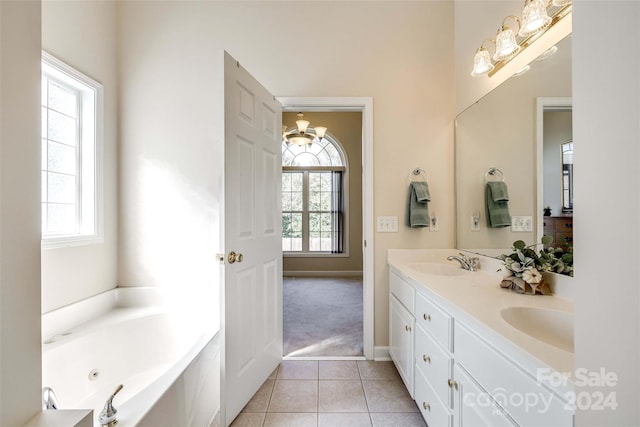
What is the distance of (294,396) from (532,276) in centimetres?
156

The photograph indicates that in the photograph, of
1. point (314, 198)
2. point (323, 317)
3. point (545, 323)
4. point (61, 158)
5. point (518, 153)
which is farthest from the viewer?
point (314, 198)

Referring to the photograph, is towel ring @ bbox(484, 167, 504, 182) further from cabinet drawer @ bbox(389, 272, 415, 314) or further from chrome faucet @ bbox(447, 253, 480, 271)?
cabinet drawer @ bbox(389, 272, 415, 314)

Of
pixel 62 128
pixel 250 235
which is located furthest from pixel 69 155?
pixel 250 235

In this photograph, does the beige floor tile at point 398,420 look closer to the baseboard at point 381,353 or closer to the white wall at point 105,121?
the baseboard at point 381,353

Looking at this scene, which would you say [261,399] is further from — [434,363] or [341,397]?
[434,363]

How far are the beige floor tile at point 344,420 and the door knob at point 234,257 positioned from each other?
3.46ft

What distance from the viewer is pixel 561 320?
100 cm

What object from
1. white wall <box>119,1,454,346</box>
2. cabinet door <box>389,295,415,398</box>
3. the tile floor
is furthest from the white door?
cabinet door <box>389,295,415,398</box>

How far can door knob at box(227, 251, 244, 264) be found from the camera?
57.6 inches

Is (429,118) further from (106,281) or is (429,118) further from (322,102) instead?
(106,281)

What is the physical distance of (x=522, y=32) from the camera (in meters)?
1.37

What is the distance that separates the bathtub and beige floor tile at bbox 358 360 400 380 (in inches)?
41.2

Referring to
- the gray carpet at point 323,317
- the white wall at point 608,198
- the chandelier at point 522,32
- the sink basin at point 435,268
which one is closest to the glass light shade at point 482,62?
the chandelier at point 522,32

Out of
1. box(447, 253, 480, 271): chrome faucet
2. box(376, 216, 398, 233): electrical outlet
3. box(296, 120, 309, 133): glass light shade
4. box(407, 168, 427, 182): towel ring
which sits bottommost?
box(447, 253, 480, 271): chrome faucet
